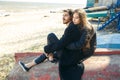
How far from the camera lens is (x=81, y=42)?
4.67 metres

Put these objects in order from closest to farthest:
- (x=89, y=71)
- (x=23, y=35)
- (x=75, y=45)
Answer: (x=75, y=45)
(x=89, y=71)
(x=23, y=35)

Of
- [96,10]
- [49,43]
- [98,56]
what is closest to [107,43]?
[98,56]

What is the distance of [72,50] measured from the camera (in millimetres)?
4707

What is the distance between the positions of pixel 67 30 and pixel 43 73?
2129 millimetres

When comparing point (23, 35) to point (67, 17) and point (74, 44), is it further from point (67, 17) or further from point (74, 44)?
point (74, 44)

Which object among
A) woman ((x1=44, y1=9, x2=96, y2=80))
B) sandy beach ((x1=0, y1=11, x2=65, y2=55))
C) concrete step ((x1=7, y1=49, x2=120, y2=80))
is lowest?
sandy beach ((x1=0, y1=11, x2=65, y2=55))

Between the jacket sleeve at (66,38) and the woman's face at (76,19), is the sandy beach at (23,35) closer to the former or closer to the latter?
the jacket sleeve at (66,38)

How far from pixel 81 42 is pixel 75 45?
11 centimetres

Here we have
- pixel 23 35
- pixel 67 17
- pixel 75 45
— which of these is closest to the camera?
pixel 75 45

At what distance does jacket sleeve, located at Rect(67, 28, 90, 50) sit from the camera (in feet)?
15.3

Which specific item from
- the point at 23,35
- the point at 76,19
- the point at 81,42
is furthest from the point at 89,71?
the point at 23,35

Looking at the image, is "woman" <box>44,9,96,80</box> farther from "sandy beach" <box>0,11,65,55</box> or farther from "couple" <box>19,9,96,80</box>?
"sandy beach" <box>0,11,65,55</box>

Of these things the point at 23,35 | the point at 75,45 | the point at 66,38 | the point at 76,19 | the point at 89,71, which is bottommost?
the point at 23,35

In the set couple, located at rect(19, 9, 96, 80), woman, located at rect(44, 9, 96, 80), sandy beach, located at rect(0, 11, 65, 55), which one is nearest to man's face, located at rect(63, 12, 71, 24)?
couple, located at rect(19, 9, 96, 80)
